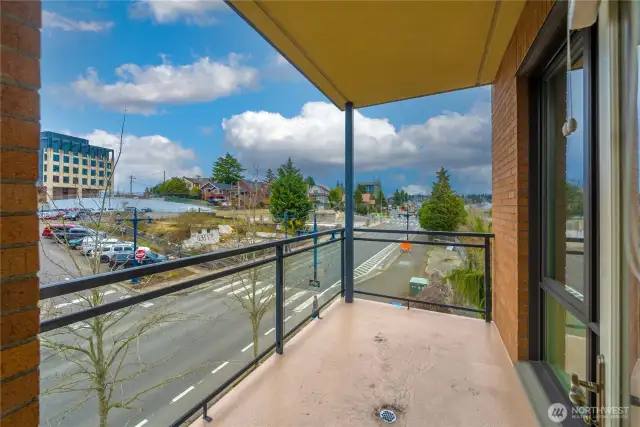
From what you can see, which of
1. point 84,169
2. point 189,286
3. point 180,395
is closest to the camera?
point 189,286

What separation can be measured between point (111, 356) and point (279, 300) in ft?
4.33

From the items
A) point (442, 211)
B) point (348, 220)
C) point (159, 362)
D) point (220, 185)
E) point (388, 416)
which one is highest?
point (220, 185)

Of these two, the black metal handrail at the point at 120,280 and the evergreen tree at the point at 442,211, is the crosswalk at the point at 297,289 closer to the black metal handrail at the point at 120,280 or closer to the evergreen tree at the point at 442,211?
the evergreen tree at the point at 442,211

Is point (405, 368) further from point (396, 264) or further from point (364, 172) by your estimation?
point (364, 172)

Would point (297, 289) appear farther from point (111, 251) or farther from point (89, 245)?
point (89, 245)

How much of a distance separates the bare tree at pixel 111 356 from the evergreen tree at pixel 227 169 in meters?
7.58

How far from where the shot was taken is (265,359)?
209 cm

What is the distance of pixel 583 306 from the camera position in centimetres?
123

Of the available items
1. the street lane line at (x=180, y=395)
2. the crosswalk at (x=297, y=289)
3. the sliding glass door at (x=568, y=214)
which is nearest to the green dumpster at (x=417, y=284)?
the crosswalk at (x=297, y=289)

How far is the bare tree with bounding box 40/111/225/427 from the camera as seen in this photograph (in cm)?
181

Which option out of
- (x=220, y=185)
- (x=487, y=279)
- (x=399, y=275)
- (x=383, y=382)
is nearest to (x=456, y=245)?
(x=487, y=279)

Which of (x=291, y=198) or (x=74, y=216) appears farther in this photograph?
(x=291, y=198)

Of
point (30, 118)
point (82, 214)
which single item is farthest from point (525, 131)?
point (82, 214)

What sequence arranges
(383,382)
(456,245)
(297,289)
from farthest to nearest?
(297,289) → (456,245) → (383,382)
